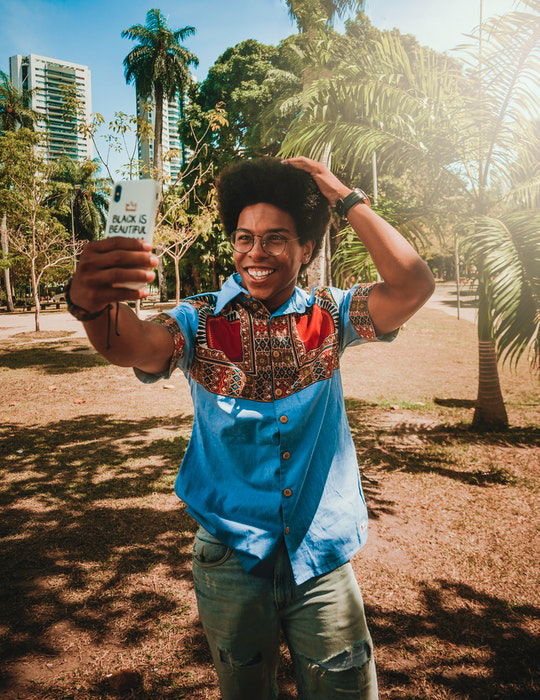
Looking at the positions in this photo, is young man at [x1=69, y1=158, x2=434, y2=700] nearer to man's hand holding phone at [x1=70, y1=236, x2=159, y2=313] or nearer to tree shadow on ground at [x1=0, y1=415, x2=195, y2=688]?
man's hand holding phone at [x1=70, y1=236, x2=159, y2=313]

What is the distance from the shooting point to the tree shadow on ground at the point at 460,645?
247 cm

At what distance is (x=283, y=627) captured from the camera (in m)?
1.56

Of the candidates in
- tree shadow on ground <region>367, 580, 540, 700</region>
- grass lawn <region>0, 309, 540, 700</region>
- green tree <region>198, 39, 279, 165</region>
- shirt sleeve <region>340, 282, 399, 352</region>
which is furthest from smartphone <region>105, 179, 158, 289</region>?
green tree <region>198, 39, 279, 165</region>

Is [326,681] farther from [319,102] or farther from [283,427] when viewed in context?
[319,102]

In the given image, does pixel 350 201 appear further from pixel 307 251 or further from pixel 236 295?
pixel 236 295

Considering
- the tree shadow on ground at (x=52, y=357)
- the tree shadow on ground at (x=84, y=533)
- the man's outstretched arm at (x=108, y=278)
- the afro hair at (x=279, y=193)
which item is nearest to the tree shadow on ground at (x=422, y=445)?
the tree shadow on ground at (x=84, y=533)

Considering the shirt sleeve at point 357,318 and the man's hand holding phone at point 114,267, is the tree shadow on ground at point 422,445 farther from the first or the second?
the man's hand holding phone at point 114,267

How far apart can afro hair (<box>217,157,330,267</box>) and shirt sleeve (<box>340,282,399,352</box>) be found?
0.31 m

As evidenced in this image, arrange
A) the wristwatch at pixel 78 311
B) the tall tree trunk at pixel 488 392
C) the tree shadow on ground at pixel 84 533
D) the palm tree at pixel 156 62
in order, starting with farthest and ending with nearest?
the palm tree at pixel 156 62
the tall tree trunk at pixel 488 392
the tree shadow on ground at pixel 84 533
the wristwatch at pixel 78 311

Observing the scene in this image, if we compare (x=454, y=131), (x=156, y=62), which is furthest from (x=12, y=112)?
(x=454, y=131)

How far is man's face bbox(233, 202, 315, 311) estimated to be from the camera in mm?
1678

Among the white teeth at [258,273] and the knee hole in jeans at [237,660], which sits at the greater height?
the white teeth at [258,273]

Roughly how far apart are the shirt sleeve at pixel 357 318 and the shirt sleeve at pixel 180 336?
54 centimetres

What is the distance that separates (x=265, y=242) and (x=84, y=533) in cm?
338
